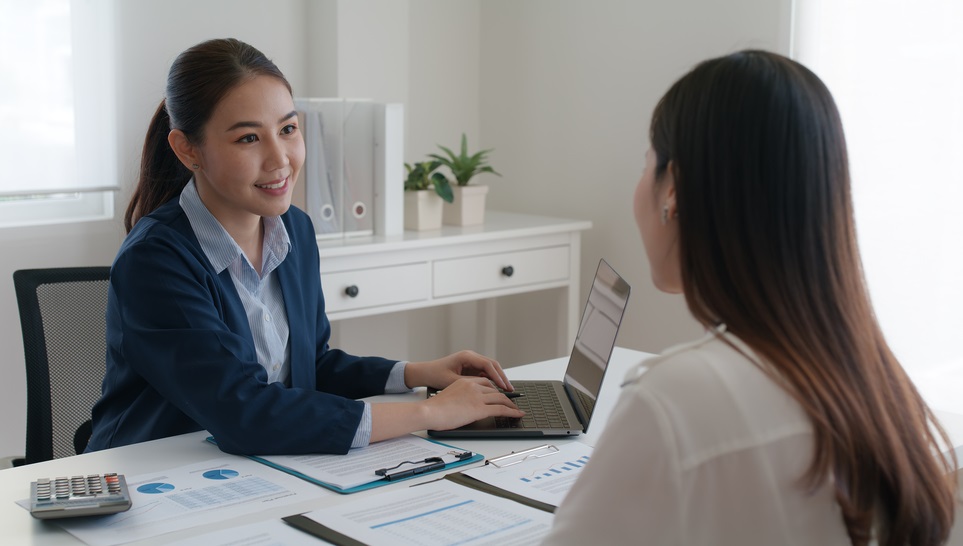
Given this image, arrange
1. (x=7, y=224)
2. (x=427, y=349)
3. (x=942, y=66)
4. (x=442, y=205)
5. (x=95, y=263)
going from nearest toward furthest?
(x=942, y=66), (x=7, y=224), (x=95, y=263), (x=442, y=205), (x=427, y=349)

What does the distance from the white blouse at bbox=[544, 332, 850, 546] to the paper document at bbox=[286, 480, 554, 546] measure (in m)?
0.34

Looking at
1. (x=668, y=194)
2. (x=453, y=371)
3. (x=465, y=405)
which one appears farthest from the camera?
(x=453, y=371)

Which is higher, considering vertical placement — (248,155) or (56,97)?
(56,97)

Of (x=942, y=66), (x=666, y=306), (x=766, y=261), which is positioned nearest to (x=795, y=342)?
(x=766, y=261)

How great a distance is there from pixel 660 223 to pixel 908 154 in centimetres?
191

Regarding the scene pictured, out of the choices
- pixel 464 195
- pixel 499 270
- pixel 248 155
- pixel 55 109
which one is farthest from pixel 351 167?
pixel 248 155

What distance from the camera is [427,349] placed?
3.75m

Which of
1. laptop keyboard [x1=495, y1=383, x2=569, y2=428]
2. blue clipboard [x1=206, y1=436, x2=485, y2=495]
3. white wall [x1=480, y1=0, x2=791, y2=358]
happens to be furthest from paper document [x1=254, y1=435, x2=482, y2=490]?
white wall [x1=480, y1=0, x2=791, y2=358]

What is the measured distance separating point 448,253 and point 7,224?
3.91 feet

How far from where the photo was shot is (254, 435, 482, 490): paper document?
1.33 metres

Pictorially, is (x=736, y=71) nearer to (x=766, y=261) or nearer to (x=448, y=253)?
(x=766, y=261)

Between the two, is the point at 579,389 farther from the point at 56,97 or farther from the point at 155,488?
the point at 56,97

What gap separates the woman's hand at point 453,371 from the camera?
173cm

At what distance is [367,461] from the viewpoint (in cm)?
140
